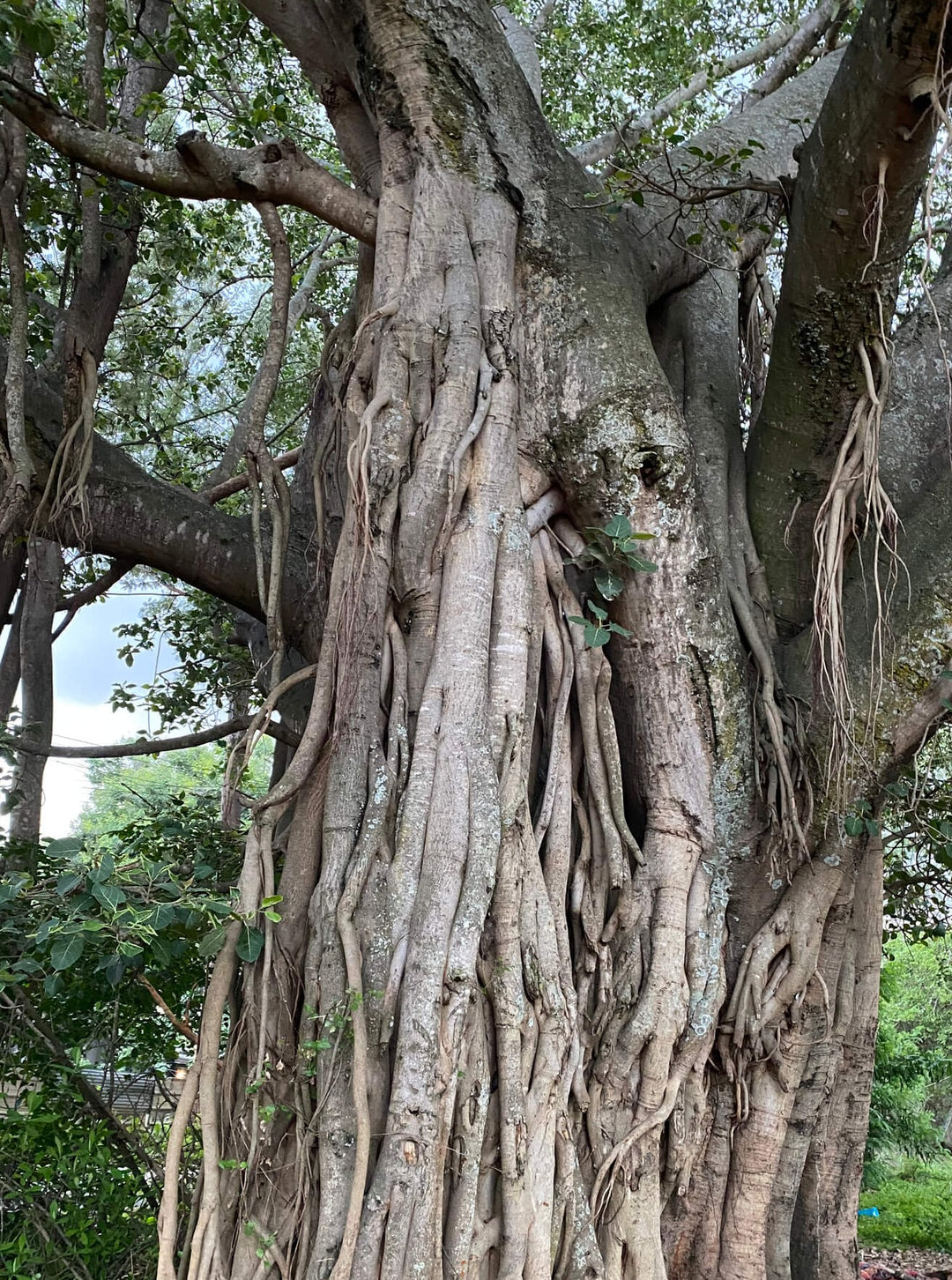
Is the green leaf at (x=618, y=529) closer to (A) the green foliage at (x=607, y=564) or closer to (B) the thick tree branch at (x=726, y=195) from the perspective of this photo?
(A) the green foliage at (x=607, y=564)

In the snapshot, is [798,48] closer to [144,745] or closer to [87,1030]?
[144,745]

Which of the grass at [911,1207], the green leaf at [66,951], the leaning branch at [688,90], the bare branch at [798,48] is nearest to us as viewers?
the green leaf at [66,951]

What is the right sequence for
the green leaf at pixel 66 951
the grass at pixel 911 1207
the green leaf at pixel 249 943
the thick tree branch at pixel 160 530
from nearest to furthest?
the green leaf at pixel 66 951
the green leaf at pixel 249 943
the thick tree branch at pixel 160 530
the grass at pixel 911 1207

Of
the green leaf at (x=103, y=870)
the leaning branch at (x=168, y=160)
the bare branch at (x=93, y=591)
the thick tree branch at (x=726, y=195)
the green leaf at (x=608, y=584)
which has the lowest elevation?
the green leaf at (x=103, y=870)

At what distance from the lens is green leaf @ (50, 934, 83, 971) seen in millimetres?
2270

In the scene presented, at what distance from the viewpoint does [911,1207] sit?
6.14 meters

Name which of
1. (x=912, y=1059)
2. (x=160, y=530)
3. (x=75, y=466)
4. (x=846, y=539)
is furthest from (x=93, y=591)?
(x=912, y=1059)

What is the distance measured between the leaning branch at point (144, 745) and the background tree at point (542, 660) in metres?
0.08

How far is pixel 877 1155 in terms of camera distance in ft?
24.9

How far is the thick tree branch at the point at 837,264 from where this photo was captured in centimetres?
256

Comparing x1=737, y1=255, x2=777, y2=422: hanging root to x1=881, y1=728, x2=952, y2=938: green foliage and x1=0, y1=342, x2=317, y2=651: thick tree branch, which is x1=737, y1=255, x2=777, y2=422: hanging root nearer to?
x1=881, y1=728, x2=952, y2=938: green foliage

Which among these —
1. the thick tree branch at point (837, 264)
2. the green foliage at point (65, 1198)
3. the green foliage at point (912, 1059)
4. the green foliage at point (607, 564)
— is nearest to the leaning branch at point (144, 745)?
the green foliage at point (607, 564)

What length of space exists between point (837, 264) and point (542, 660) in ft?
4.81

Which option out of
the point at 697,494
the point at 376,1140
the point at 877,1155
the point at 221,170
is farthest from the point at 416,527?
the point at 877,1155
